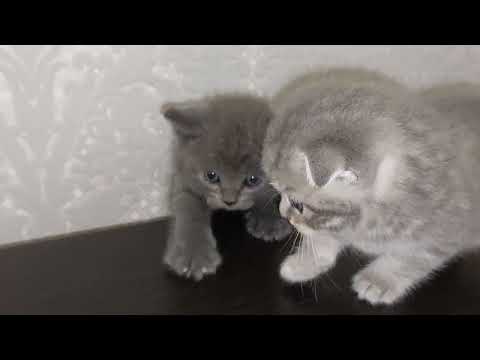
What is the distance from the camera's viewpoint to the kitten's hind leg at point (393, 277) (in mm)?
904

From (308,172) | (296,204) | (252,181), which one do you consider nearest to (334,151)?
(308,172)

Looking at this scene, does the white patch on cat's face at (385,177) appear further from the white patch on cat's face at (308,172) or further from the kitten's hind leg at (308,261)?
the kitten's hind leg at (308,261)

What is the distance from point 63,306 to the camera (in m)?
0.89

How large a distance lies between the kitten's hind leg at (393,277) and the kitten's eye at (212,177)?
1.15 feet

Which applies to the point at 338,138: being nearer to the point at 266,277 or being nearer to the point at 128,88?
the point at 266,277

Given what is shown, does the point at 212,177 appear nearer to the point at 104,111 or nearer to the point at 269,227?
the point at 269,227

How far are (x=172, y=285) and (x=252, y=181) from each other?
26 centimetres

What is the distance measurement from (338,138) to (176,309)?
0.43 meters

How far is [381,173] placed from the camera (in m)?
0.76

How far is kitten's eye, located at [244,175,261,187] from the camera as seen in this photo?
101 cm

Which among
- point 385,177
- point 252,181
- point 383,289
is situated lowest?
point 383,289

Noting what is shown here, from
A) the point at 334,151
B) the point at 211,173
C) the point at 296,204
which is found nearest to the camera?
the point at 334,151

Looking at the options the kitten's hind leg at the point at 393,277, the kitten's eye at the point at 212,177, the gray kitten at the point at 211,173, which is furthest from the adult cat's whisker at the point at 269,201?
the kitten's hind leg at the point at 393,277
